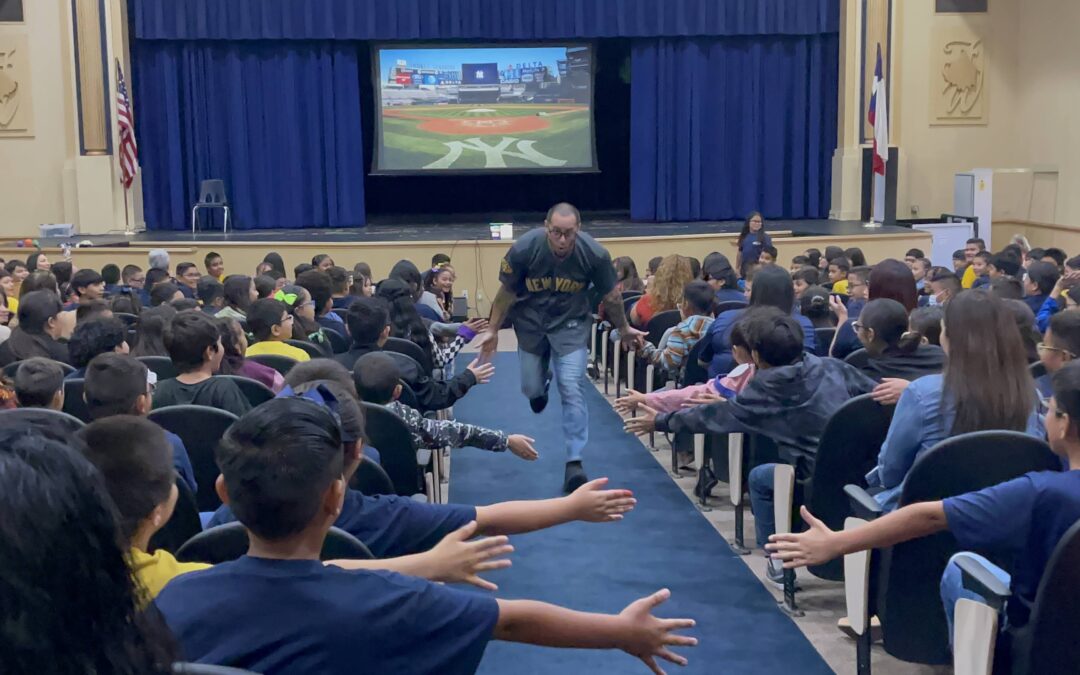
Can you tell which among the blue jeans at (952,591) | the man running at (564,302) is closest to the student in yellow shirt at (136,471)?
the blue jeans at (952,591)

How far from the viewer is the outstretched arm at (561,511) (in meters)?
2.21

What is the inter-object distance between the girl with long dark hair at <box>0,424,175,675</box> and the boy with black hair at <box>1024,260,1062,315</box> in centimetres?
593

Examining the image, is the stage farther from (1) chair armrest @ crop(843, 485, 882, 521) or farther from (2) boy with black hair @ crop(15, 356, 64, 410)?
(1) chair armrest @ crop(843, 485, 882, 521)

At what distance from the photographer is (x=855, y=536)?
2.51 metres

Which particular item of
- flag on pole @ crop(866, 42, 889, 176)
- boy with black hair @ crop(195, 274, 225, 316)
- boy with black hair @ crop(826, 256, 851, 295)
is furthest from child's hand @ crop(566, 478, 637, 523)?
flag on pole @ crop(866, 42, 889, 176)

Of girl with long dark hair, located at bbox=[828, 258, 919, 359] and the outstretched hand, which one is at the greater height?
girl with long dark hair, located at bbox=[828, 258, 919, 359]

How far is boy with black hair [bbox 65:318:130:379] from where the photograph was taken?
4.57 metres

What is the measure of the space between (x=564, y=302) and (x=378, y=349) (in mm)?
1123

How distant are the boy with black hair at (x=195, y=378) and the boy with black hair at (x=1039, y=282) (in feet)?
13.8

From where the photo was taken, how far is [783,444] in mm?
4215

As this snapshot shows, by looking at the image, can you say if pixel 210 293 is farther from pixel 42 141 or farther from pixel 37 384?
pixel 42 141

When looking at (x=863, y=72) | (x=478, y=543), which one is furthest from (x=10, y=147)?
(x=478, y=543)

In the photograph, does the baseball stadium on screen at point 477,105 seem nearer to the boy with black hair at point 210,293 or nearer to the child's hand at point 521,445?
the boy with black hair at point 210,293

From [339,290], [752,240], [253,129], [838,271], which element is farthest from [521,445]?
[253,129]
